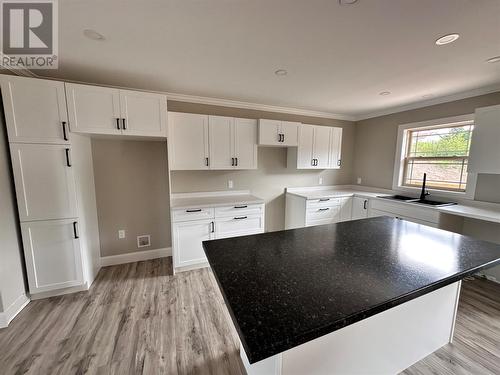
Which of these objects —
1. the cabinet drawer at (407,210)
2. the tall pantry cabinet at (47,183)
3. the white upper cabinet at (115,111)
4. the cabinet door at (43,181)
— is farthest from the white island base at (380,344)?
the white upper cabinet at (115,111)

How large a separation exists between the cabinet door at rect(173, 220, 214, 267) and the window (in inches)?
139

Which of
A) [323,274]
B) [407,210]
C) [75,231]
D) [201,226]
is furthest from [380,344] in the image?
[75,231]

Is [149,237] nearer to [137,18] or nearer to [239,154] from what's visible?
[239,154]

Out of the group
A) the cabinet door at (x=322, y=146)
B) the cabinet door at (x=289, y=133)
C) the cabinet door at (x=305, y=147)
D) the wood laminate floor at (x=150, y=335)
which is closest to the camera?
the wood laminate floor at (x=150, y=335)

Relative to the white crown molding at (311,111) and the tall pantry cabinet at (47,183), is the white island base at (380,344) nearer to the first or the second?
the tall pantry cabinet at (47,183)

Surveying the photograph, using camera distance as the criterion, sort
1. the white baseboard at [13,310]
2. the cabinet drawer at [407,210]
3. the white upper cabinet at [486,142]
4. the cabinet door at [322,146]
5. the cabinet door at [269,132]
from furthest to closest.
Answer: the cabinet door at [322,146], the cabinet door at [269,132], the cabinet drawer at [407,210], the white upper cabinet at [486,142], the white baseboard at [13,310]

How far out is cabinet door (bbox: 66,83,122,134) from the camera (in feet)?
7.00

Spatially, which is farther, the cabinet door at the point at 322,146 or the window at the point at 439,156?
the cabinet door at the point at 322,146

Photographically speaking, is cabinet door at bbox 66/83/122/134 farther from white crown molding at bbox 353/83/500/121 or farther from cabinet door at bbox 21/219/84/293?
white crown molding at bbox 353/83/500/121

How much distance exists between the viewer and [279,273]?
1008mm

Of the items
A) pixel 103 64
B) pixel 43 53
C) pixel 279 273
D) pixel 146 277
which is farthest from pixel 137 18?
pixel 146 277

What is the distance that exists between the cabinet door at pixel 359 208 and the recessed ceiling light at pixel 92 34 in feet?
13.2

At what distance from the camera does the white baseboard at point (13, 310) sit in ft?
6.02

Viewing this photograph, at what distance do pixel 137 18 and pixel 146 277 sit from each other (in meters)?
2.72
